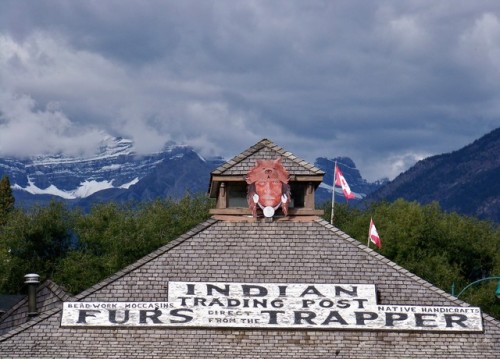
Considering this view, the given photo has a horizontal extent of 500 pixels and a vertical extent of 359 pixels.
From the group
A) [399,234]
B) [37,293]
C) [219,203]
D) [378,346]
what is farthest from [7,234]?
[378,346]

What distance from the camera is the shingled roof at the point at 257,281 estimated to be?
35.1 meters

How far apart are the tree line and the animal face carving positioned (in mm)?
31997

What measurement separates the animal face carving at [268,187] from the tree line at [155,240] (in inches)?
1260

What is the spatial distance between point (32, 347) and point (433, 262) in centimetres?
4352

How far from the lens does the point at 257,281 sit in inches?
1453

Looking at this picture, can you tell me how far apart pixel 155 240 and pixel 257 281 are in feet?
124

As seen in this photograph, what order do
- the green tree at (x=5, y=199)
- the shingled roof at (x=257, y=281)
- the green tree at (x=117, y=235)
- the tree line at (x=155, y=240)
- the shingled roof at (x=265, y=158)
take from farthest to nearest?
the green tree at (x=5, y=199)
the tree line at (x=155, y=240)
the green tree at (x=117, y=235)
the shingled roof at (x=265, y=158)
the shingled roof at (x=257, y=281)

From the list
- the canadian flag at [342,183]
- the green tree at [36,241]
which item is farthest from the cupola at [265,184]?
the green tree at [36,241]

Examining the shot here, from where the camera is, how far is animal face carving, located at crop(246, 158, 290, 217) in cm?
3878

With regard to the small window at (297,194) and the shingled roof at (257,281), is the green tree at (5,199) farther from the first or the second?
the shingled roof at (257,281)

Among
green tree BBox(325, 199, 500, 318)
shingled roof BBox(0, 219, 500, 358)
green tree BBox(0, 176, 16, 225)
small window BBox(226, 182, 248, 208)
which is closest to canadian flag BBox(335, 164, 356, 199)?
green tree BBox(325, 199, 500, 318)

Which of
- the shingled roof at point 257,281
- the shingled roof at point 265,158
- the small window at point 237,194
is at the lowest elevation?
the shingled roof at point 257,281

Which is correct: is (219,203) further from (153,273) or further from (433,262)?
(433,262)

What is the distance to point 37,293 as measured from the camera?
47.6 metres
